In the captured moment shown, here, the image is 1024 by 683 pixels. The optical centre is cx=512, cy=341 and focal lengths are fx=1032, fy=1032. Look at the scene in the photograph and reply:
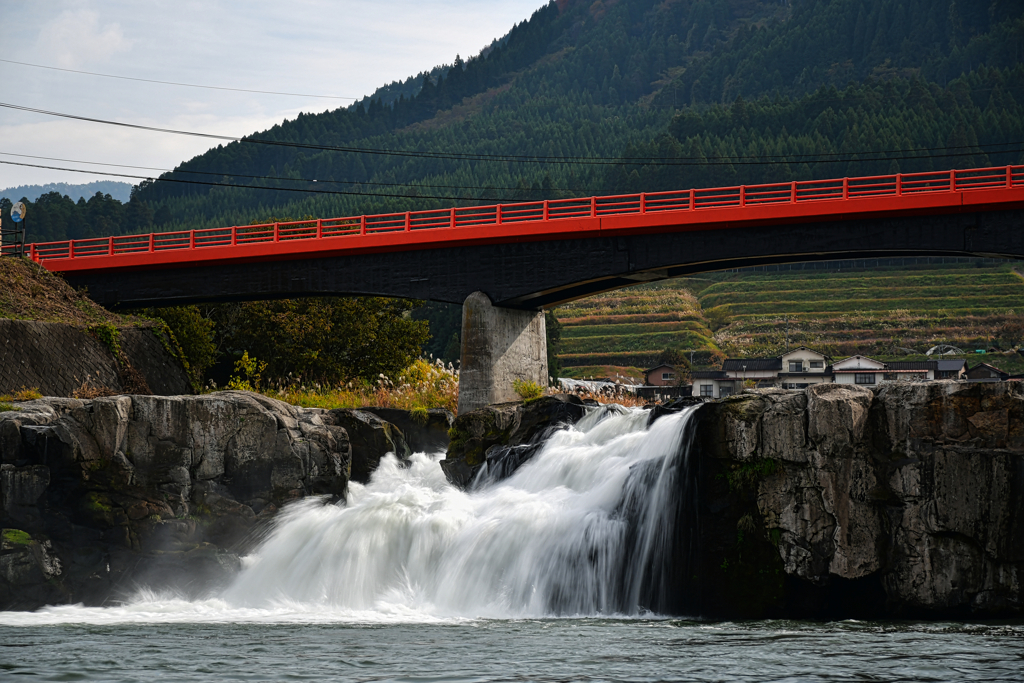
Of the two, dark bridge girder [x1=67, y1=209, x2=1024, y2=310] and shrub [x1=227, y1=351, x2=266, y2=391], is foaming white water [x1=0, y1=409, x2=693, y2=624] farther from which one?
shrub [x1=227, y1=351, x2=266, y2=391]

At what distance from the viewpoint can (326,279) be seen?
4356 centimetres

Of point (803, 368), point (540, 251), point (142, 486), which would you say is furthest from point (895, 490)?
point (803, 368)

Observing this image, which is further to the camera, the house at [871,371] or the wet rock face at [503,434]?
the house at [871,371]

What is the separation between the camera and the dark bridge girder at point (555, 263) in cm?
3562

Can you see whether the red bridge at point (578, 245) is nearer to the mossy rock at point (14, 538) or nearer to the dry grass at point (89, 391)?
the dry grass at point (89, 391)

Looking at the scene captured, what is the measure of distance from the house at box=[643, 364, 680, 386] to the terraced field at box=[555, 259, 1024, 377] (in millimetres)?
7688

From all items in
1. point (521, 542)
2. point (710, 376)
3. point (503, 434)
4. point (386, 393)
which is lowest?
point (521, 542)

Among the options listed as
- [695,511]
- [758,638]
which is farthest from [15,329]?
[758,638]

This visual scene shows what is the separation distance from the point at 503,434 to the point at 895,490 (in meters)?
12.8

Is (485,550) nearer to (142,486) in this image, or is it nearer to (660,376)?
(142,486)

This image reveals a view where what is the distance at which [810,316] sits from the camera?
124 metres

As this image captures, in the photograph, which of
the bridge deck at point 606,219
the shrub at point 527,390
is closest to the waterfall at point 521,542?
the shrub at point 527,390

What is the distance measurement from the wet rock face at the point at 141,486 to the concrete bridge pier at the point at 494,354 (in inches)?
355

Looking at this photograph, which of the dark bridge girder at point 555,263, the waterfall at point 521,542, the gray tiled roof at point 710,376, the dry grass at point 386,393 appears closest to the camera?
the waterfall at point 521,542
